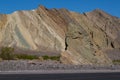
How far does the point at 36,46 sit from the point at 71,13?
78.1 feet

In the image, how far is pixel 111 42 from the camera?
13325 cm

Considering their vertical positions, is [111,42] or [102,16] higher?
[102,16]

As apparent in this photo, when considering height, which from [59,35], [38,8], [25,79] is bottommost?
[25,79]

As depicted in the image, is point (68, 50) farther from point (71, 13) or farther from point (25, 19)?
point (71, 13)

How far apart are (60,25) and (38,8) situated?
25.4 ft

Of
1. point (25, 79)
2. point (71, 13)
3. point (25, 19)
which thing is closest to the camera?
point (25, 79)

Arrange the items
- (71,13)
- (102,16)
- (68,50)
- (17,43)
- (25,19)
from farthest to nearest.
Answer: (102,16), (71,13), (25,19), (17,43), (68,50)

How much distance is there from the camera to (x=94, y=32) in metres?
121

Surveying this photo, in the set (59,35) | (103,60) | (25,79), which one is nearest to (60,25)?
(59,35)

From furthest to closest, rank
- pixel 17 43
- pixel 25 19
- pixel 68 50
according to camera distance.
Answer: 1. pixel 25 19
2. pixel 17 43
3. pixel 68 50

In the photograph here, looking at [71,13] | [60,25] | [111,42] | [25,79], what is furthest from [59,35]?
[25,79]

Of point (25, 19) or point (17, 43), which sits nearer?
point (17, 43)

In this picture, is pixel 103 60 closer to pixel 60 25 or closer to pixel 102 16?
pixel 60 25

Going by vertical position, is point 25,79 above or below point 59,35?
below
